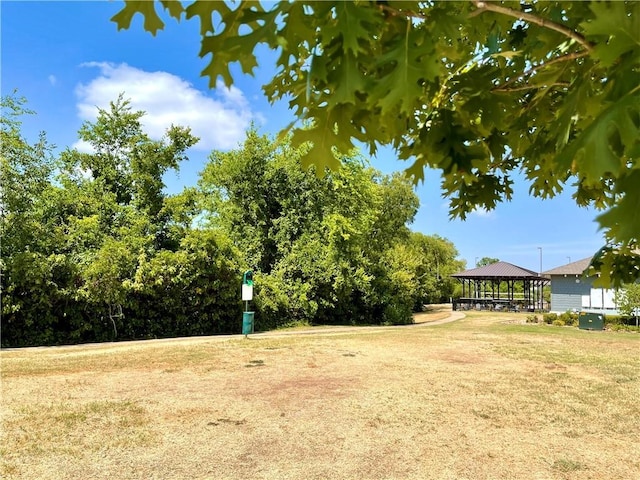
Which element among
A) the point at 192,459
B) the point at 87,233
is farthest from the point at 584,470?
the point at 87,233

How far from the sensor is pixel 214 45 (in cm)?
110

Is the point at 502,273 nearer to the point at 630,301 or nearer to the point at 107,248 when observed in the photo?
the point at 630,301

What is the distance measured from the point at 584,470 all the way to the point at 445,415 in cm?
209

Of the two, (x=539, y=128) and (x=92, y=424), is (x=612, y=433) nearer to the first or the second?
(x=539, y=128)

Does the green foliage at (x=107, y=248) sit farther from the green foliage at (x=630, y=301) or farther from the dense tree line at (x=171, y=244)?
the green foliage at (x=630, y=301)

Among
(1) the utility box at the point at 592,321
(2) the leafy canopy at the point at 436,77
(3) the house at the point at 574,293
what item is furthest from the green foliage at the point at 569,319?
(2) the leafy canopy at the point at 436,77

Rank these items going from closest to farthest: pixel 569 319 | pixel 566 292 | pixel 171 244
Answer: pixel 171 244
pixel 569 319
pixel 566 292

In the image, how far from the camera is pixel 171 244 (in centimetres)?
1822

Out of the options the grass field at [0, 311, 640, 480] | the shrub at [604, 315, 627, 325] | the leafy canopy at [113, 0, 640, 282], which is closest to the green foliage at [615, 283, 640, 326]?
the shrub at [604, 315, 627, 325]

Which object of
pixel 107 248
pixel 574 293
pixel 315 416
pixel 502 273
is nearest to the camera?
pixel 315 416

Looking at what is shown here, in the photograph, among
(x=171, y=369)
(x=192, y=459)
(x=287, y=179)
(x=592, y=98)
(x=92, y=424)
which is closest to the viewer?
(x=592, y=98)

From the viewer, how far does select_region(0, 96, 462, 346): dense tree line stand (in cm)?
1416

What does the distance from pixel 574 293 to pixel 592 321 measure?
9.20 m

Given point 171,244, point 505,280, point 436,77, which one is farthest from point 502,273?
point 436,77
